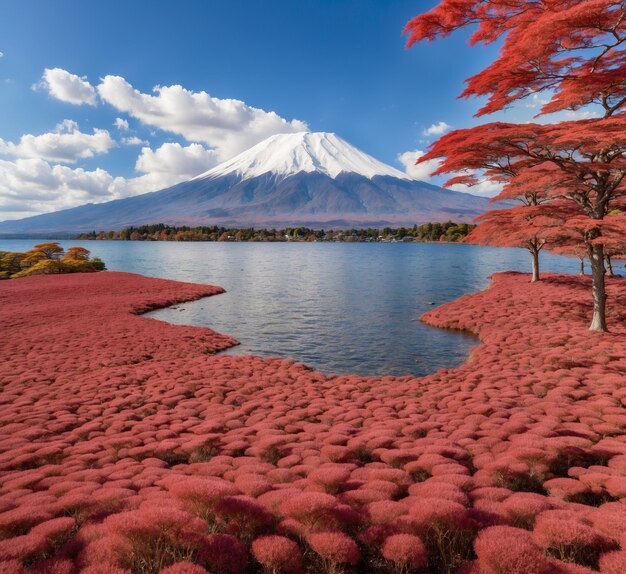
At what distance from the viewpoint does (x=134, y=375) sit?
1441cm

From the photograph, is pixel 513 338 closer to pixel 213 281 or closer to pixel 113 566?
pixel 113 566

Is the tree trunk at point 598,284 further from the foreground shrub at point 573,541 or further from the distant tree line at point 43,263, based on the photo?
the distant tree line at point 43,263

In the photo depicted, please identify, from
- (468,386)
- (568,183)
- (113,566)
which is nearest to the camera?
(113,566)

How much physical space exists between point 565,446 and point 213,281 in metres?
46.8

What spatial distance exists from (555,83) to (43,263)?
58.2m

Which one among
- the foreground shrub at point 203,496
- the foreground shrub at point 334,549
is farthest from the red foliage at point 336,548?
the foreground shrub at point 203,496

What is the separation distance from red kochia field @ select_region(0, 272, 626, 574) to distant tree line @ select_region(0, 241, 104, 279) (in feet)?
134

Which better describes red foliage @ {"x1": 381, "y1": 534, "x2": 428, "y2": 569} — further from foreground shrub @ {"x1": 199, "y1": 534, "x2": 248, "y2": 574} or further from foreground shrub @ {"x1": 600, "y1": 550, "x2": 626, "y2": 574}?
foreground shrub @ {"x1": 600, "y1": 550, "x2": 626, "y2": 574}

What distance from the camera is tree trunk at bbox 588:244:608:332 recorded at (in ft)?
50.4

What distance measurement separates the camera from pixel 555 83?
48.9 feet

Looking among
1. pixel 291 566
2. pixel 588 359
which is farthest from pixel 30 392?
pixel 588 359

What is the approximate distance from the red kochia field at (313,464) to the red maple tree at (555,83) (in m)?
6.30

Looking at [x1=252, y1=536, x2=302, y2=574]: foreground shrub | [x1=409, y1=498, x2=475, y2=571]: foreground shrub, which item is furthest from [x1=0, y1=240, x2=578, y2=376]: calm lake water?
[x1=252, y1=536, x2=302, y2=574]: foreground shrub

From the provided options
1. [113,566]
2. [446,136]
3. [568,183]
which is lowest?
[113,566]
